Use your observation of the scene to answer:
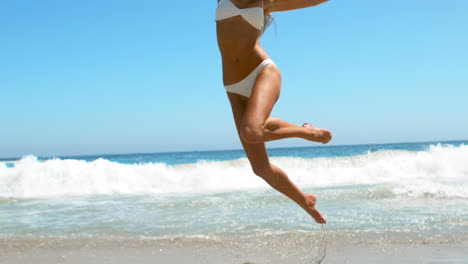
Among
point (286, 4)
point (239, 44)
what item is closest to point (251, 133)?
point (239, 44)

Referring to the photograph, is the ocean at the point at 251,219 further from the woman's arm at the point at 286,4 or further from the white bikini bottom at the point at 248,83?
the woman's arm at the point at 286,4

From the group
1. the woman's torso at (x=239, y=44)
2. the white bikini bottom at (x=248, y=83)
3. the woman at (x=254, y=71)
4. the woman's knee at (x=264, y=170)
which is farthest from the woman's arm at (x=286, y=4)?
the woman's knee at (x=264, y=170)

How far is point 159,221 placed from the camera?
668cm

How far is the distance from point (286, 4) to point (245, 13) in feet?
1.33

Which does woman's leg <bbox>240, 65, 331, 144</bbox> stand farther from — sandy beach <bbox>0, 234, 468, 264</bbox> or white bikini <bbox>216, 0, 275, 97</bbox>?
sandy beach <bbox>0, 234, 468, 264</bbox>

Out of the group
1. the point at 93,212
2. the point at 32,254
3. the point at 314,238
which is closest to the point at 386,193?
the point at 314,238

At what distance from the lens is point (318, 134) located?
375cm

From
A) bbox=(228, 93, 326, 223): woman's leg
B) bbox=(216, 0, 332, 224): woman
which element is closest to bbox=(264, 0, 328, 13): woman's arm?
bbox=(216, 0, 332, 224): woman

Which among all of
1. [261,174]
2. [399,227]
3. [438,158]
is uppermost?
[261,174]

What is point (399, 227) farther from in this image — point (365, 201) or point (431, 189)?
point (431, 189)

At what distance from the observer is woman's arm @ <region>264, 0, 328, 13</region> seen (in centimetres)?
375

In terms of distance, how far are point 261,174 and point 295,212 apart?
11.1 feet

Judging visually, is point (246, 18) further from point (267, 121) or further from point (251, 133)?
point (251, 133)

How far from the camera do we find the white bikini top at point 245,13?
145 inches
